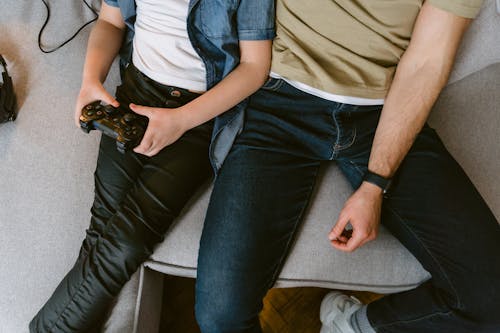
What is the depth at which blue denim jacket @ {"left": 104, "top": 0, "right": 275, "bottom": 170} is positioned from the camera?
81 cm

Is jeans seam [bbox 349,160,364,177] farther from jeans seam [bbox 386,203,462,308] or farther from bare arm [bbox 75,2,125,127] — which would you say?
bare arm [bbox 75,2,125,127]

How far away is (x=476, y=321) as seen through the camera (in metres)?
0.76

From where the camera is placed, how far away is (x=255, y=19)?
2.68 feet

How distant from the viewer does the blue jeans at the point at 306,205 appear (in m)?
0.76

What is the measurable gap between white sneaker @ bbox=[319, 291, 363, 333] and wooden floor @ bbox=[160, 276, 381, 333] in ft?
0.27

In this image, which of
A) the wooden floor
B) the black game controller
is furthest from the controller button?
the wooden floor

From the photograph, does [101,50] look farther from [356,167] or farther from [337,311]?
[337,311]

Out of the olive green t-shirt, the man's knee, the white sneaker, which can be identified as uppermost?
the olive green t-shirt

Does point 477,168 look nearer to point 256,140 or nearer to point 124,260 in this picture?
point 256,140

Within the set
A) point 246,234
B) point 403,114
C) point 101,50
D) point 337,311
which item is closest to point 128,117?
point 101,50

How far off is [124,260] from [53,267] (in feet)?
0.60

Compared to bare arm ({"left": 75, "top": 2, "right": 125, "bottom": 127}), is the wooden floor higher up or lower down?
lower down

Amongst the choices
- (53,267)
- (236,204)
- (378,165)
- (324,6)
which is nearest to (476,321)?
(378,165)

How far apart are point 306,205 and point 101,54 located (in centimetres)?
60
